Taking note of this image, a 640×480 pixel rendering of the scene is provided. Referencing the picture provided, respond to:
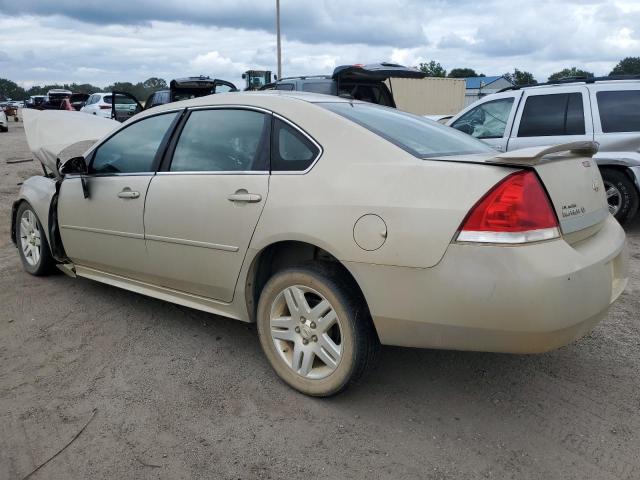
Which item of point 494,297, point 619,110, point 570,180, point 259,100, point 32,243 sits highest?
point 259,100

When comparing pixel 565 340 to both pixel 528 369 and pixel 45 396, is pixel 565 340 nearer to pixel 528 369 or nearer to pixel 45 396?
pixel 528 369

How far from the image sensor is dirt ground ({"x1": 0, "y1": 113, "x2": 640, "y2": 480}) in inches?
96.9

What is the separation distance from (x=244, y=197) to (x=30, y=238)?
298 centimetres

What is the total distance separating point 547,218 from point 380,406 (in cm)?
128

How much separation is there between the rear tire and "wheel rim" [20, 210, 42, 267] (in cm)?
618

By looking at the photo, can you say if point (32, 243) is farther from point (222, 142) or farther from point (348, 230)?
point (348, 230)

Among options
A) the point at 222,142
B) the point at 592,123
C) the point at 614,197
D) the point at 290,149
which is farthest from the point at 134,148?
the point at 614,197

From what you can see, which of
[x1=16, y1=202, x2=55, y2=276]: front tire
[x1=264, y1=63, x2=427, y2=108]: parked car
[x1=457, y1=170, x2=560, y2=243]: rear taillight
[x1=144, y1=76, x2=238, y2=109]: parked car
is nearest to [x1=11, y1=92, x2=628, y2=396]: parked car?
[x1=457, y1=170, x2=560, y2=243]: rear taillight

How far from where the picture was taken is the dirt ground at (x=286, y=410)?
2.46m

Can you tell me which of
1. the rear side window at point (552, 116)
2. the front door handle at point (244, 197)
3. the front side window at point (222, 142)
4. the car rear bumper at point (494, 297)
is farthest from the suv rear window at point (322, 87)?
the car rear bumper at point (494, 297)

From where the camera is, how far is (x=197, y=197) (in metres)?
3.32

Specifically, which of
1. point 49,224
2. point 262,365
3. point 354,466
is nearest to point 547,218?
point 354,466

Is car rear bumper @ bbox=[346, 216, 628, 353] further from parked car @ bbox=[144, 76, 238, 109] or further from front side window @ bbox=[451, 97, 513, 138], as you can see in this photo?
parked car @ bbox=[144, 76, 238, 109]

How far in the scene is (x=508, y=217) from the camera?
→ 7.72 feet
